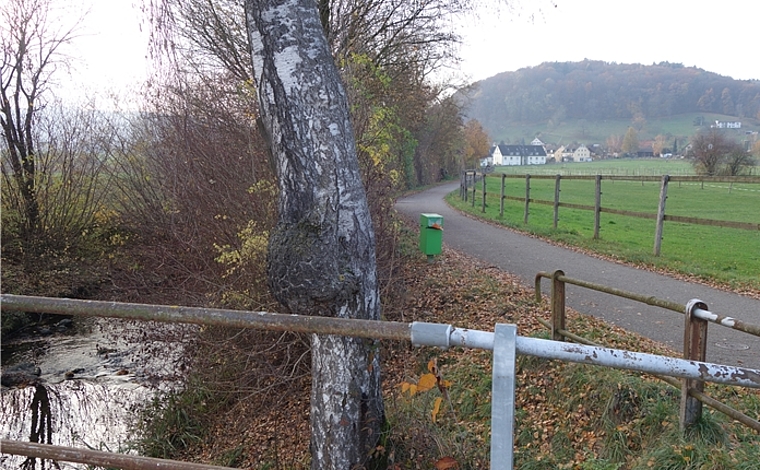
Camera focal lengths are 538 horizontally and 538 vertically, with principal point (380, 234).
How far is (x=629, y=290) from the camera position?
339 inches

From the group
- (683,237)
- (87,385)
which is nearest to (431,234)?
(87,385)

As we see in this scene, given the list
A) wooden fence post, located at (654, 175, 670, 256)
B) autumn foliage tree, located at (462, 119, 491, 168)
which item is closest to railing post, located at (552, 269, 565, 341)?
wooden fence post, located at (654, 175, 670, 256)

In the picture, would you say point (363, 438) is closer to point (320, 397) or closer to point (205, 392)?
point (320, 397)

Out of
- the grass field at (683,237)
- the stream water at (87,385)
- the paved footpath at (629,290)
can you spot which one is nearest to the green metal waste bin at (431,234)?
the paved footpath at (629,290)

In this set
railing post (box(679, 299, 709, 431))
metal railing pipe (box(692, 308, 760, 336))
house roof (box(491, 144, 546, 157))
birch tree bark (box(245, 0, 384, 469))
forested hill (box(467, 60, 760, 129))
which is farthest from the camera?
house roof (box(491, 144, 546, 157))

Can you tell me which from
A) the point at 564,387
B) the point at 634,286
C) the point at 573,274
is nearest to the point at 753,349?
the point at 564,387

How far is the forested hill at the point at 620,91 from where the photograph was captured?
122 metres

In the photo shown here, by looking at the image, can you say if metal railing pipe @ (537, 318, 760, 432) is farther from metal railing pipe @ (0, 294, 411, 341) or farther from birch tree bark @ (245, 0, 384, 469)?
metal railing pipe @ (0, 294, 411, 341)

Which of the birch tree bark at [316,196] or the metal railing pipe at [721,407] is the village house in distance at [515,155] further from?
the birch tree bark at [316,196]

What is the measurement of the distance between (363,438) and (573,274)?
7229 mm

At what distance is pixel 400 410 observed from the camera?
4.09m

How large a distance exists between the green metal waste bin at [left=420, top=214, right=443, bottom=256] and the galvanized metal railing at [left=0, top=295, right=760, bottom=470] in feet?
29.3

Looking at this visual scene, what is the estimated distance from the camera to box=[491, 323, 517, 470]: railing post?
1.50 m

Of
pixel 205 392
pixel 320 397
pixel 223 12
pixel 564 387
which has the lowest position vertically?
pixel 205 392
